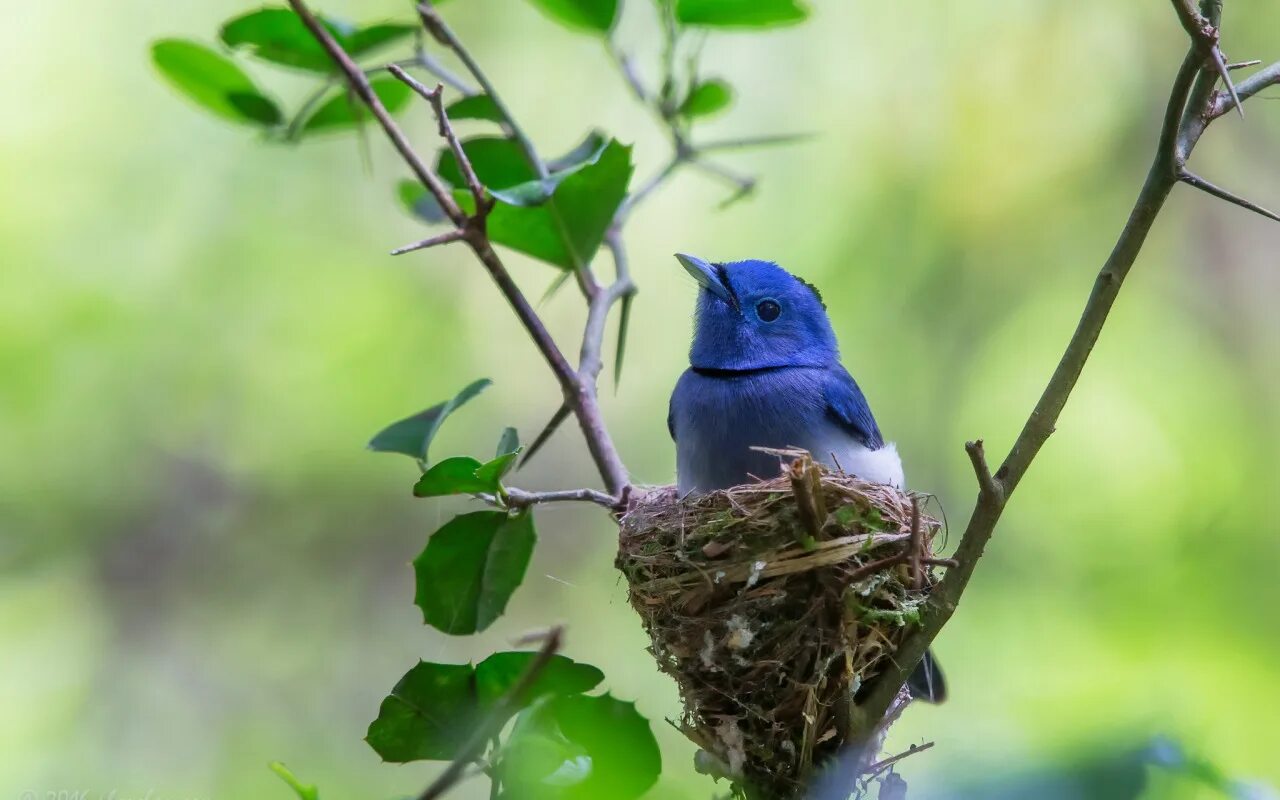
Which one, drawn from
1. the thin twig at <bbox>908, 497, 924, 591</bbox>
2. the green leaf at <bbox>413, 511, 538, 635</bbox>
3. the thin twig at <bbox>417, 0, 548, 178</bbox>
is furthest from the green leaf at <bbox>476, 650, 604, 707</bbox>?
the thin twig at <bbox>417, 0, 548, 178</bbox>

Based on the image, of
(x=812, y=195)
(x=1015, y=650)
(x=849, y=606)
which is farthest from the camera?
(x=812, y=195)

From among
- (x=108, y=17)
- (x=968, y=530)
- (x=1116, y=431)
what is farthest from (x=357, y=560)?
(x=968, y=530)

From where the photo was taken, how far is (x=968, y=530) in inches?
73.9

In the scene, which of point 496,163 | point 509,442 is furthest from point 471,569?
point 496,163

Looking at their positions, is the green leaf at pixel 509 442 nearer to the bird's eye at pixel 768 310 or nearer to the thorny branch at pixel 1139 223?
the thorny branch at pixel 1139 223

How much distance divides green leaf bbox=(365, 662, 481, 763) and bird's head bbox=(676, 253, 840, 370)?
5.02 feet

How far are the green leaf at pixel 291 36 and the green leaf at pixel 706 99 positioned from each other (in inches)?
27.7

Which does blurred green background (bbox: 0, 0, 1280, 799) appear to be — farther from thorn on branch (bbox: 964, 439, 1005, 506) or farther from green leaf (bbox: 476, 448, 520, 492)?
thorn on branch (bbox: 964, 439, 1005, 506)

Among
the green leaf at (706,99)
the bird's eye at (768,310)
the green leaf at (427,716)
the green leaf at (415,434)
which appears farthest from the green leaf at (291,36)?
the green leaf at (427,716)

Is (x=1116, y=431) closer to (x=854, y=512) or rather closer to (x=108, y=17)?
(x=854, y=512)

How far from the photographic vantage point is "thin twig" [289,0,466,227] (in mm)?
2297

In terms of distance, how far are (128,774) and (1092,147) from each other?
5493 millimetres

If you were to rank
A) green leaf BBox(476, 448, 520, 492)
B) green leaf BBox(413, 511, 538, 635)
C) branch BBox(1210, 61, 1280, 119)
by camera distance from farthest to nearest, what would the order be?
green leaf BBox(413, 511, 538, 635) < green leaf BBox(476, 448, 520, 492) < branch BBox(1210, 61, 1280, 119)

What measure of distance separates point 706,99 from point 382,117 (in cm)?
99
